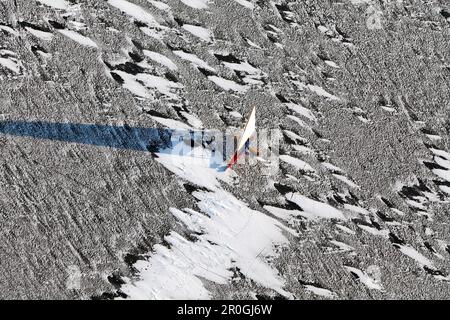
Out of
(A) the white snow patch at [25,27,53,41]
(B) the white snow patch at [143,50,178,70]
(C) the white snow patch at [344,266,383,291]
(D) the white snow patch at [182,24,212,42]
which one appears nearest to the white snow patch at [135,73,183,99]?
(B) the white snow patch at [143,50,178,70]

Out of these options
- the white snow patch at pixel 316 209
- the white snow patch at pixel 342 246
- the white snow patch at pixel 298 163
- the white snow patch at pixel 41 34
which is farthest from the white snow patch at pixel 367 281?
the white snow patch at pixel 41 34

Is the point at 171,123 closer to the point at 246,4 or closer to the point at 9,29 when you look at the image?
the point at 246,4

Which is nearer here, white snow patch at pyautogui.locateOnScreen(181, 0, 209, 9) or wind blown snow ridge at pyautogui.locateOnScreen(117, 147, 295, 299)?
wind blown snow ridge at pyautogui.locateOnScreen(117, 147, 295, 299)

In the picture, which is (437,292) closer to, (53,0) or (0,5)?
(53,0)

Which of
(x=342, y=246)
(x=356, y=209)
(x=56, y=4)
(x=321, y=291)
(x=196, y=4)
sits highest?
(x=196, y=4)

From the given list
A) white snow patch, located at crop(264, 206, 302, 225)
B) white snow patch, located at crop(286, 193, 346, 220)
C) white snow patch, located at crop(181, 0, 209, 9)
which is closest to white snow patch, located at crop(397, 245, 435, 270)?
white snow patch, located at crop(286, 193, 346, 220)

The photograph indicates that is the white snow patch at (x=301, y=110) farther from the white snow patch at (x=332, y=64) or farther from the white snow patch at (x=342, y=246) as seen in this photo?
the white snow patch at (x=342, y=246)

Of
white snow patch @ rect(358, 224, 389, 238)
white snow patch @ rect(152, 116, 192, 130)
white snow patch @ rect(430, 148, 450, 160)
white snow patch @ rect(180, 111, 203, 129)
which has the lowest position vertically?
white snow patch @ rect(358, 224, 389, 238)

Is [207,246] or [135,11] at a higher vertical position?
[135,11]

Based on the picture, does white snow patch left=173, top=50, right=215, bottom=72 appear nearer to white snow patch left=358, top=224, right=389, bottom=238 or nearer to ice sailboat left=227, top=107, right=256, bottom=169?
ice sailboat left=227, top=107, right=256, bottom=169

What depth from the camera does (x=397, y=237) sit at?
1675 millimetres

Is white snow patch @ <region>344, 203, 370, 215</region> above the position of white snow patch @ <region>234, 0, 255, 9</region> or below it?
below

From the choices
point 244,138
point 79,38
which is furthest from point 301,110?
point 79,38

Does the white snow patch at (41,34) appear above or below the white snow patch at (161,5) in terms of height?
below
